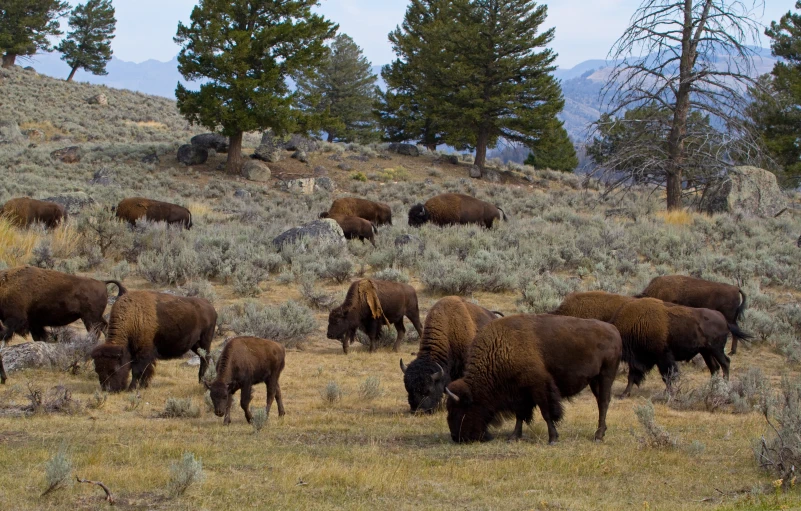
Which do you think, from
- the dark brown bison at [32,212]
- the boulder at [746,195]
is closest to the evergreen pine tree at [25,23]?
the dark brown bison at [32,212]

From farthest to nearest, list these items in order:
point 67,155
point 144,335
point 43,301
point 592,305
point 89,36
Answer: point 89,36 < point 67,155 < point 43,301 < point 592,305 < point 144,335

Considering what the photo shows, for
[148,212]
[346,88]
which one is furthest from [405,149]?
[148,212]

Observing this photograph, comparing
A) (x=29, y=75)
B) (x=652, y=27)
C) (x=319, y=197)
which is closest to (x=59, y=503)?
(x=652, y=27)

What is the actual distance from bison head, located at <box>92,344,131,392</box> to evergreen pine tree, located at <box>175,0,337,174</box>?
75.7 ft

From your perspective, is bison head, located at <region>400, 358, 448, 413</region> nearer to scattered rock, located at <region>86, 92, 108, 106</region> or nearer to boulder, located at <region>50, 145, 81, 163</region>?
boulder, located at <region>50, 145, 81, 163</region>

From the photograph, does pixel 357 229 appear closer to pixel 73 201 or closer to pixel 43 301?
pixel 73 201

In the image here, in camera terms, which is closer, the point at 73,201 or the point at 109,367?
the point at 109,367

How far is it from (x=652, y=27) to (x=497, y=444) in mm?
19073

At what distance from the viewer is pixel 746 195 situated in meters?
26.0

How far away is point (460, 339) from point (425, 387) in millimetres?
840

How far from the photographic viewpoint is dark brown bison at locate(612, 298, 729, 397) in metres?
9.94

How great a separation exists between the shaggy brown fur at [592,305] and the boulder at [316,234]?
9.05m

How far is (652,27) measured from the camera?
75.7 feet

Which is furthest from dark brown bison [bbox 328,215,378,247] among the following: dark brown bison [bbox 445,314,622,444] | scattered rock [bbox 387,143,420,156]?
scattered rock [bbox 387,143,420,156]
